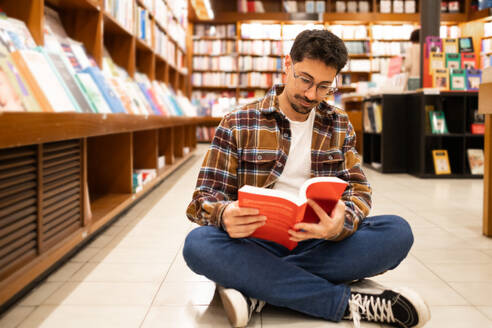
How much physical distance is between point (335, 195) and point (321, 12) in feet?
28.0

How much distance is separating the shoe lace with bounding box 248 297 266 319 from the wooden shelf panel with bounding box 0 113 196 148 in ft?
2.48

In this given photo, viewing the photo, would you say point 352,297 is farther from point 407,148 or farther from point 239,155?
point 407,148

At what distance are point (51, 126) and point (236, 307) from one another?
2.50 feet

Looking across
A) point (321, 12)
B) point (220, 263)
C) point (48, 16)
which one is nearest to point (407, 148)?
point (48, 16)

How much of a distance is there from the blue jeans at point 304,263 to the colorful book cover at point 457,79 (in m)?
3.71

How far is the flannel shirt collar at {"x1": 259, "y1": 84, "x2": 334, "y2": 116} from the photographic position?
4.95 ft

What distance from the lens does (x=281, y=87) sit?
1639mm

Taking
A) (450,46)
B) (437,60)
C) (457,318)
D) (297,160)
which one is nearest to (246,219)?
(297,160)

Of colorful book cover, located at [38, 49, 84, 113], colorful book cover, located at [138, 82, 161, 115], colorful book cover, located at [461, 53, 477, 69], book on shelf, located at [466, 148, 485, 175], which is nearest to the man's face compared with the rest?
colorful book cover, located at [38, 49, 84, 113]

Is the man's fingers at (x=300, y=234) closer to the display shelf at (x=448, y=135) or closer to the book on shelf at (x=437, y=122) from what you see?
the display shelf at (x=448, y=135)

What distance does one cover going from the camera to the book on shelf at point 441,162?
15.6 feet

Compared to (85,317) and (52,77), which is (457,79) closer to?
(52,77)

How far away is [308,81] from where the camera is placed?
1397 mm

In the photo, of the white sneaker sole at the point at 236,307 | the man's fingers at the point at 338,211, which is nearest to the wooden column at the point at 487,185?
the man's fingers at the point at 338,211
